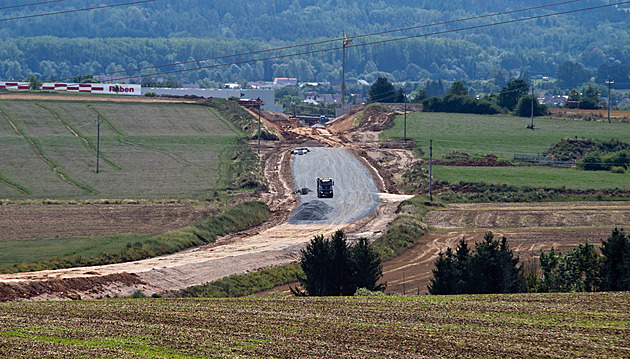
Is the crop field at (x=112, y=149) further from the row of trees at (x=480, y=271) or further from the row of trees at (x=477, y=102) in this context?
the row of trees at (x=477, y=102)

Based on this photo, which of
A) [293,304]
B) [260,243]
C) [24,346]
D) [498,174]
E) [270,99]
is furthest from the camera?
[270,99]

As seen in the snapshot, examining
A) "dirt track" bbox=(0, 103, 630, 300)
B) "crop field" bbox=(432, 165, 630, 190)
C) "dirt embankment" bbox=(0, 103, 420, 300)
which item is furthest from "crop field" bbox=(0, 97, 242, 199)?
"crop field" bbox=(432, 165, 630, 190)

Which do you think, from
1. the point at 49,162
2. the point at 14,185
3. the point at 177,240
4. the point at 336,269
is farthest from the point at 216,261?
the point at 49,162

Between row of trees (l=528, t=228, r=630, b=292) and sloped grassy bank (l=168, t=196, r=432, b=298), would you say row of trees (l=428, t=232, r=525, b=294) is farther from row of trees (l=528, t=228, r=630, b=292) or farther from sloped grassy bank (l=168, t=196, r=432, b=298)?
sloped grassy bank (l=168, t=196, r=432, b=298)

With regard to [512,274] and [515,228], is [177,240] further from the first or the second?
[515,228]

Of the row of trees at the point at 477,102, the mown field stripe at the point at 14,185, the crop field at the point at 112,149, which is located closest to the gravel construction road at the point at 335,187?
the crop field at the point at 112,149

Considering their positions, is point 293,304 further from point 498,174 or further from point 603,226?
point 498,174

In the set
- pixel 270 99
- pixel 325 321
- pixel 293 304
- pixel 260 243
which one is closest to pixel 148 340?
pixel 325 321
